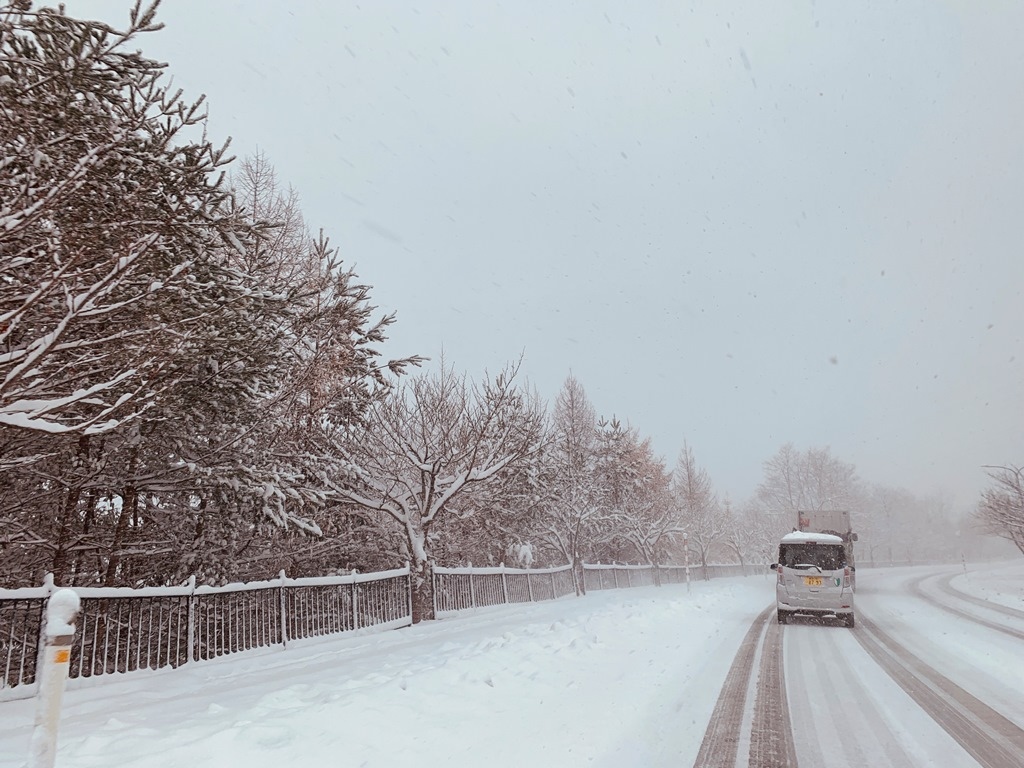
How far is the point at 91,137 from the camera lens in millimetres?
7184

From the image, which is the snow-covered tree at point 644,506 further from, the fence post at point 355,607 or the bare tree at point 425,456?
the fence post at point 355,607

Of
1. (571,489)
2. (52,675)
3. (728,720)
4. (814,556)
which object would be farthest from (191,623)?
(571,489)

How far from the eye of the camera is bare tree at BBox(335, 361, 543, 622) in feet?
49.0

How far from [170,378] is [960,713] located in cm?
1140

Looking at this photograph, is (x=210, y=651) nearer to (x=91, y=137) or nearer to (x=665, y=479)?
(x=91, y=137)

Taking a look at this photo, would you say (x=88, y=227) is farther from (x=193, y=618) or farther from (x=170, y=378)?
(x=193, y=618)

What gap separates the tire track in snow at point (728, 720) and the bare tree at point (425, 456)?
7.86 meters

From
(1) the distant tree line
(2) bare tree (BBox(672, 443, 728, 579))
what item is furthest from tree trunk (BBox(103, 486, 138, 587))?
(2) bare tree (BBox(672, 443, 728, 579))

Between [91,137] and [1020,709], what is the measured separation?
1331 cm

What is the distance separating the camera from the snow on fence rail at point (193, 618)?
734cm

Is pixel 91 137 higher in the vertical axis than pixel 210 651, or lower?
higher

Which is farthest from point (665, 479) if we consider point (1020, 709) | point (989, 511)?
point (1020, 709)

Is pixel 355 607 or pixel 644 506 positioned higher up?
pixel 644 506

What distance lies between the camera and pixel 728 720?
237 inches
